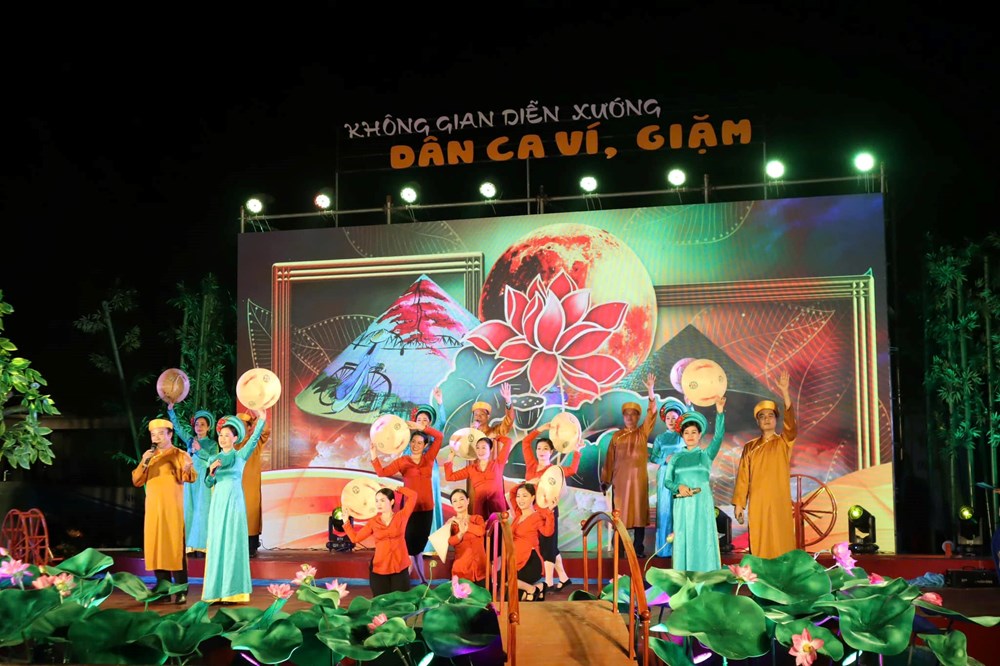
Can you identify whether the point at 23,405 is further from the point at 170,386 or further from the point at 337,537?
the point at 337,537

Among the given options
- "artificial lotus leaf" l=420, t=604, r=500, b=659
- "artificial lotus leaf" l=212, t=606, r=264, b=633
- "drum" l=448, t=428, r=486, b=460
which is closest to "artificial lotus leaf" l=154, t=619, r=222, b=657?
"artificial lotus leaf" l=212, t=606, r=264, b=633

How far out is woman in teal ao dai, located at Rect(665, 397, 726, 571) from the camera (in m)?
6.97

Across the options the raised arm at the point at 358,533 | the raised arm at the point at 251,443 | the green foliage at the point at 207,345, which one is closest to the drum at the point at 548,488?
the raised arm at the point at 358,533

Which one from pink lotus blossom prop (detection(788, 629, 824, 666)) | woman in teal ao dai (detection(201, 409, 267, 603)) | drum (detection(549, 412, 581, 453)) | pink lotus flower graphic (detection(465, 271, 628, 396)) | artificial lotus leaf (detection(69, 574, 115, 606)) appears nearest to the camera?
pink lotus blossom prop (detection(788, 629, 824, 666))

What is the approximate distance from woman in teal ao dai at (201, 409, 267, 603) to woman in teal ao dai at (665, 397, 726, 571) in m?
2.87

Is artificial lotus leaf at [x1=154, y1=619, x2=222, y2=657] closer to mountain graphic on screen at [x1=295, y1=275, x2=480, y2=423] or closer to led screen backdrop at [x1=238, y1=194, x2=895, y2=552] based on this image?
led screen backdrop at [x1=238, y1=194, x2=895, y2=552]

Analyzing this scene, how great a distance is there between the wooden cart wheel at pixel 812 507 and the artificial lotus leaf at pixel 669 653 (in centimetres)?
478

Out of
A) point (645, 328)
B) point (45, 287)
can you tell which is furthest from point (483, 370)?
point (45, 287)

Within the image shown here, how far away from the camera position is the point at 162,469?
753 cm

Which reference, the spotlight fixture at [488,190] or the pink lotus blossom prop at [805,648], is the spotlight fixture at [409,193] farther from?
the pink lotus blossom prop at [805,648]

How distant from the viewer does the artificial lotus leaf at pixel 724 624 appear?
3629mm

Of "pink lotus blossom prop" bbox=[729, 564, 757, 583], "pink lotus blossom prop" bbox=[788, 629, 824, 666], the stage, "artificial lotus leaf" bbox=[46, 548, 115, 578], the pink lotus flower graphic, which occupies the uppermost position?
the pink lotus flower graphic

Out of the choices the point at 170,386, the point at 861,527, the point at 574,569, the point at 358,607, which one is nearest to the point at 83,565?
the point at 358,607

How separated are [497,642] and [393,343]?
6.36 meters
